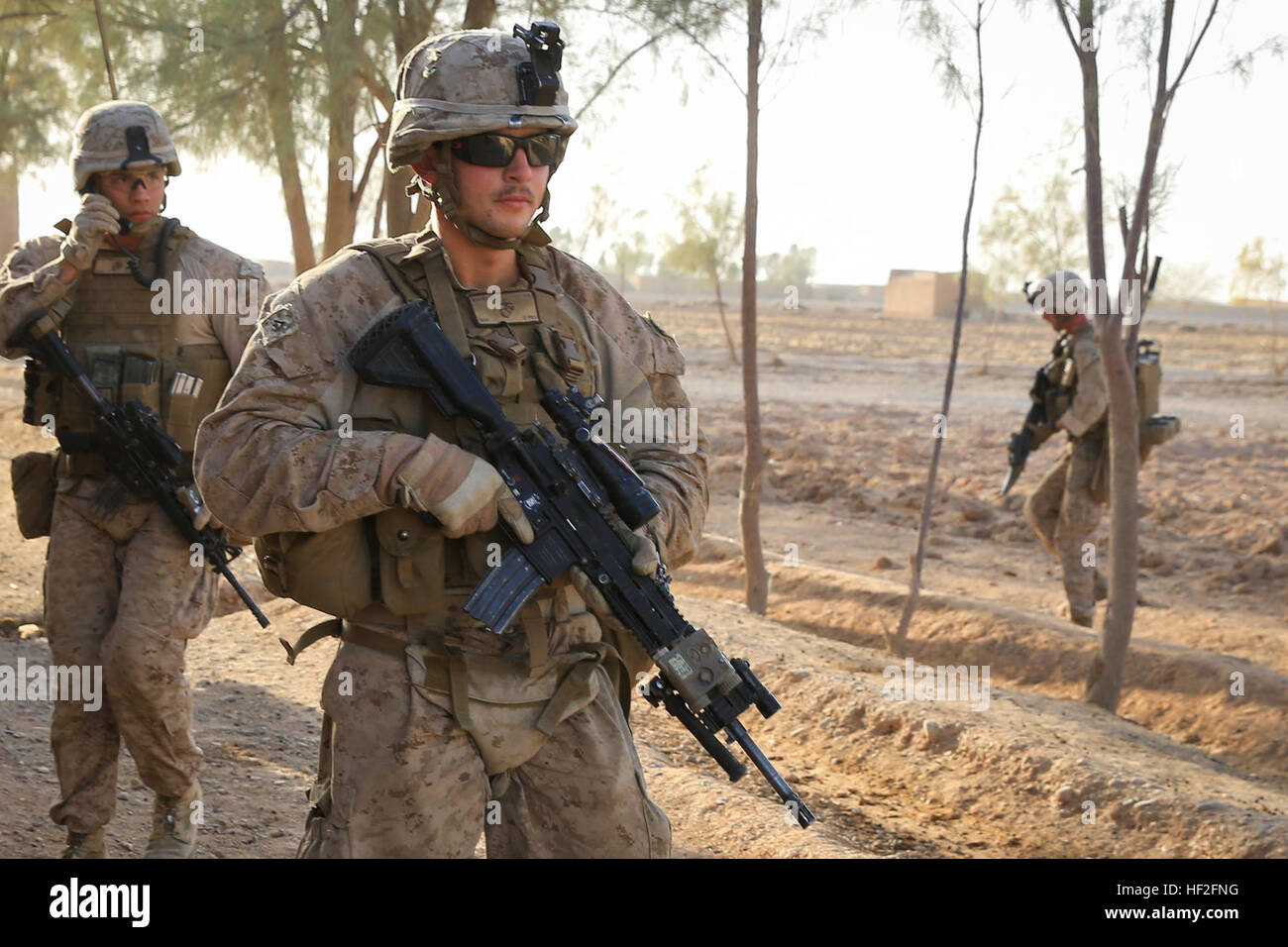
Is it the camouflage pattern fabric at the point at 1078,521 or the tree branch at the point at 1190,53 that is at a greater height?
the tree branch at the point at 1190,53

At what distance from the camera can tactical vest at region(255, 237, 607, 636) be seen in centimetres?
250

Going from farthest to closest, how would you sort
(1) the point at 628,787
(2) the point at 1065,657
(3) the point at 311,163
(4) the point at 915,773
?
(3) the point at 311,163
(2) the point at 1065,657
(4) the point at 915,773
(1) the point at 628,787

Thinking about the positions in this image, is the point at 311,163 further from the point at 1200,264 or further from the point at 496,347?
the point at 1200,264

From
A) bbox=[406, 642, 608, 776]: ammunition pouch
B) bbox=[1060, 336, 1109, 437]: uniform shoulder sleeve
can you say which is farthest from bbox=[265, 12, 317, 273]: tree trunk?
bbox=[406, 642, 608, 776]: ammunition pouch

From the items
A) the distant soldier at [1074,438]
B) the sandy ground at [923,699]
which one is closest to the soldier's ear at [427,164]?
the sandy ground at [923,699]

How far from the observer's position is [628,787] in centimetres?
261

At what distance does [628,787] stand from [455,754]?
0.32 meters

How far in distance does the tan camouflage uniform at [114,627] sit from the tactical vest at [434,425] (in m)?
1.39

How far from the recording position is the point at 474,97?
2.60 m

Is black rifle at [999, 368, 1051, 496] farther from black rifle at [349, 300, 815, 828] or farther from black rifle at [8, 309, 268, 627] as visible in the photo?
black rifle at [349, 300, 815, 828]

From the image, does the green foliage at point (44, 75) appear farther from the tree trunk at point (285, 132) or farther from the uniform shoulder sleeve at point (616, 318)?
the uniform shoulder sleeve at point (616, 318)

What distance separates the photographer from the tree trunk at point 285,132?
854 centimetres

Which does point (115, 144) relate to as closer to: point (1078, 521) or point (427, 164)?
point (427, 164)
